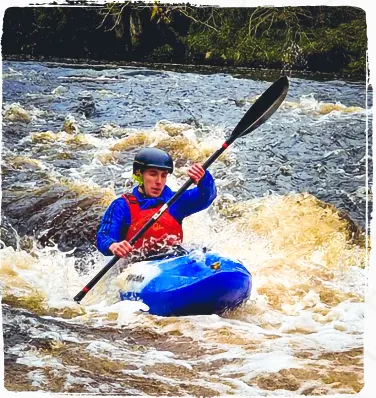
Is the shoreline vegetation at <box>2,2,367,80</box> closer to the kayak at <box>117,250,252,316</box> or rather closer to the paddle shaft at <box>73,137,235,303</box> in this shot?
the paddle shaft at <box>73,137,235,303</box>

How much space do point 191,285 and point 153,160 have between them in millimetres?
416

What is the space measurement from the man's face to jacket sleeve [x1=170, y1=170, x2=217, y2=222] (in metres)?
0.07

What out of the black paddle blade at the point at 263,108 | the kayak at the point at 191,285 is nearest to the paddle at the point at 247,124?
the black paddle blade at the point at 263,108

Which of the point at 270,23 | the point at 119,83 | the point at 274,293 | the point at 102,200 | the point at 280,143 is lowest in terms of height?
the point at 274,293

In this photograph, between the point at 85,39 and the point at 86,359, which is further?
the point at 85,39

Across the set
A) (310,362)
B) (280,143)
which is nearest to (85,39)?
(280,143)

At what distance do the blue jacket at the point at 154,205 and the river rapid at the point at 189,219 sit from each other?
0.03 meters

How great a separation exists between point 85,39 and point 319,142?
2.76 feet

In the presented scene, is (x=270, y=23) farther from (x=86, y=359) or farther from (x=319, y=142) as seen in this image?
(x=86, y=359)

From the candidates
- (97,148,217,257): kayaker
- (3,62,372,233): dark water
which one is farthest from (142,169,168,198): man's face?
(3,62,372,233): dark water

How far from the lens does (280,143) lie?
2.51 metres

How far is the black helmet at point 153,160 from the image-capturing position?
2.43 meters

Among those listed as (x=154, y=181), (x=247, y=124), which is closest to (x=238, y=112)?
Answer: (x=247, y=124)

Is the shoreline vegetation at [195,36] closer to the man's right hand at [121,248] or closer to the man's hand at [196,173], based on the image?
the man's hand at [196,173]
